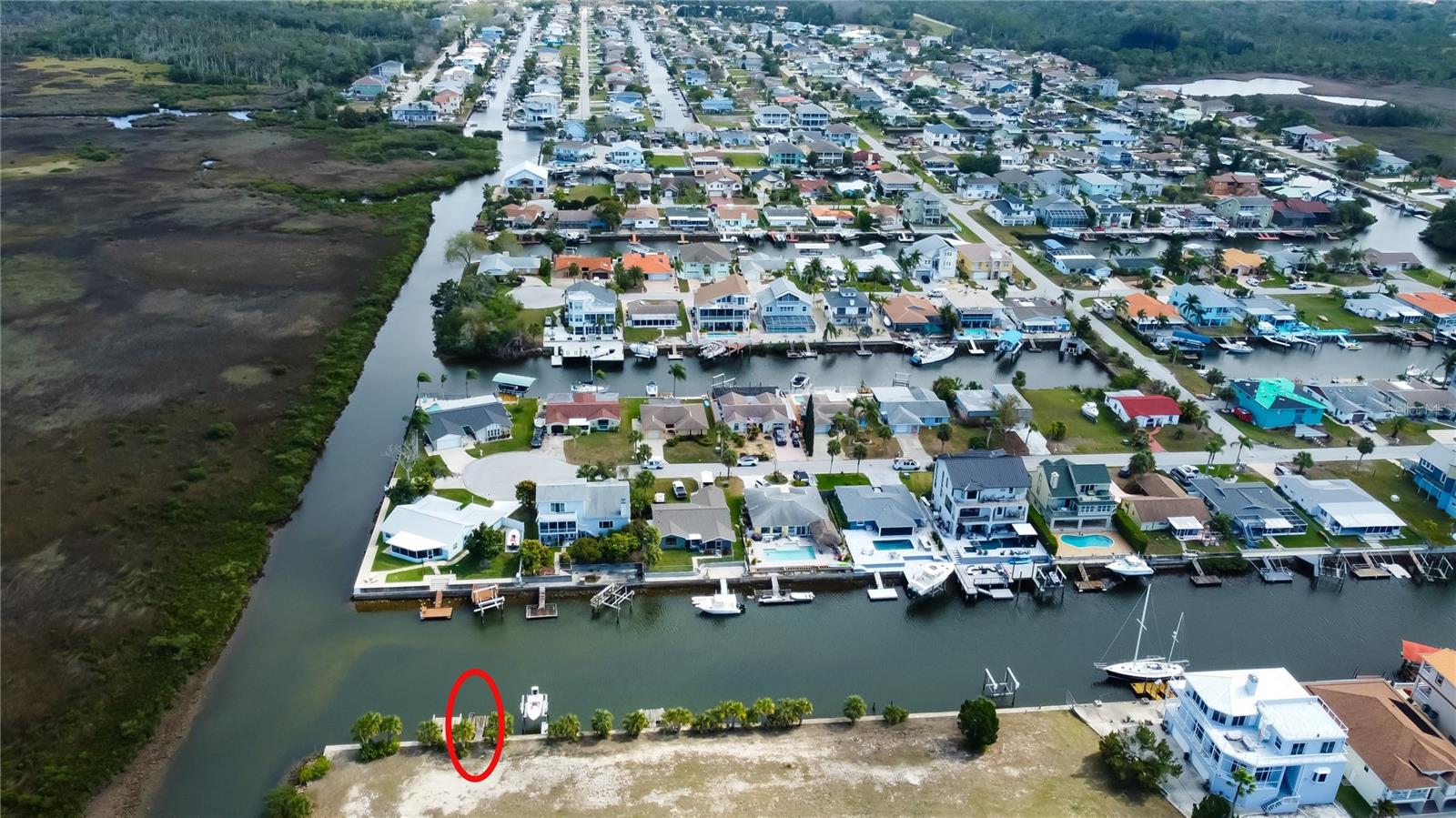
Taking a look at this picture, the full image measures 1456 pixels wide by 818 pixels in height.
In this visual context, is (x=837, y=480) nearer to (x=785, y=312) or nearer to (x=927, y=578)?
(x=927, y=578)

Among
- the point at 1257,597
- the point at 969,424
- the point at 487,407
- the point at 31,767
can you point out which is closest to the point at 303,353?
the point at 487,407

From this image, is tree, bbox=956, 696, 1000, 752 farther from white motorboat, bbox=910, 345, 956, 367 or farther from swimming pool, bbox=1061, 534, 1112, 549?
white motorboat, bbox=910, 345, 956, 367

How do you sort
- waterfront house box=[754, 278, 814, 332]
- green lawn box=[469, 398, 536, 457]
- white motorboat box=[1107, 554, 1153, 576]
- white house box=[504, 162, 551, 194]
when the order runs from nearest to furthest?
white motorboat box=[1107, 554, 1153, 576] < green lawn box=[469, 398, 536, 457] < waterfront house box=[754, 278, 814, 332] < white house box=[504, 162, 551, 194]

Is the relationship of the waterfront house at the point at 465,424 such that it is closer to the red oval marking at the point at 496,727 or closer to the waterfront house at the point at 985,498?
the red oval marking at the point at 496,727

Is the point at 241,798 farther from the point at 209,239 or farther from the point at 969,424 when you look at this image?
the point at 209,239

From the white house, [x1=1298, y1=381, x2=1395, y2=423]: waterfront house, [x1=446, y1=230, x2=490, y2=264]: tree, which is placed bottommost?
[x1=1298, y1=381, x2=1395, y2=423]: waterfront house

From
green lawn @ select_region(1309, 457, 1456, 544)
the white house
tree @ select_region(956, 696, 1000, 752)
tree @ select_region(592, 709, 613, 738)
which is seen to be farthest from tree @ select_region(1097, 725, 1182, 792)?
the white house
